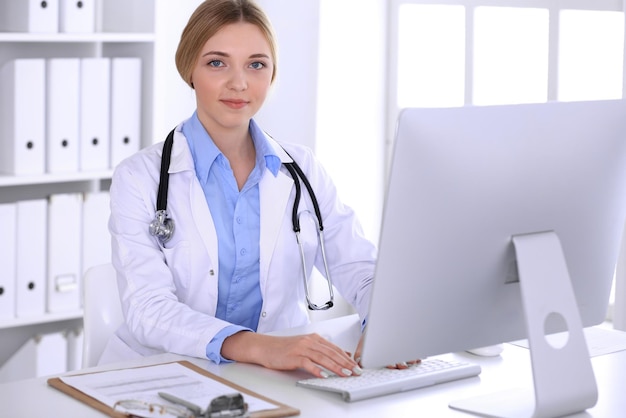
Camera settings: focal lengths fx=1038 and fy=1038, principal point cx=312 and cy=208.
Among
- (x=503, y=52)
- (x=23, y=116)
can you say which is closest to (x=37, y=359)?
(x=23, y=116)

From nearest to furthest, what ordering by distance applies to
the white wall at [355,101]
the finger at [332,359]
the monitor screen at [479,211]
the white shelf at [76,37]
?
1. the monitor screen at [479,211]
2. the finger at [332,359]
3. the white shelf at [76,37]
4. the white wall at [355,101]

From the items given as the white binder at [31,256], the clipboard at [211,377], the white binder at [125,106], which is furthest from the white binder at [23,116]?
the clipboard at [211,377]

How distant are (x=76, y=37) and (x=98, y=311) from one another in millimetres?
1206

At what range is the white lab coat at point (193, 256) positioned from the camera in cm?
193

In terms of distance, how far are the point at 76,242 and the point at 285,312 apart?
1176mm

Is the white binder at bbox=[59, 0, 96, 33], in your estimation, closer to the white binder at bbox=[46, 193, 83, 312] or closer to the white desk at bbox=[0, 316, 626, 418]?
the white binder at bbox=[46, 193, 83, 312]

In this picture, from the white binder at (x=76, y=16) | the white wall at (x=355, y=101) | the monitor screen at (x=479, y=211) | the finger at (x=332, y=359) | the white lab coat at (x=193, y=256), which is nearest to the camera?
the monitor screen at (x=479, y=211)

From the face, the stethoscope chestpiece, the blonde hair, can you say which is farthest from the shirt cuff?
the blonde hair

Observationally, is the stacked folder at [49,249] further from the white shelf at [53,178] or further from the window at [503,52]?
the window at [503,52]

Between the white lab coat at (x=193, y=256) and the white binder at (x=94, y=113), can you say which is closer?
the white lab coat at (x=193, y=256)

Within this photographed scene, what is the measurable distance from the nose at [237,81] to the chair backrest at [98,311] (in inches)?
17.9

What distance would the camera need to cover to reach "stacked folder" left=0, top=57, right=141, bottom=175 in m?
3.01

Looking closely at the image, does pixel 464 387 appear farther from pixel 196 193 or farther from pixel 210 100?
pixel 210 100

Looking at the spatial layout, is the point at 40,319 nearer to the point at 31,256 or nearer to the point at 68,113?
the point at 31,256
